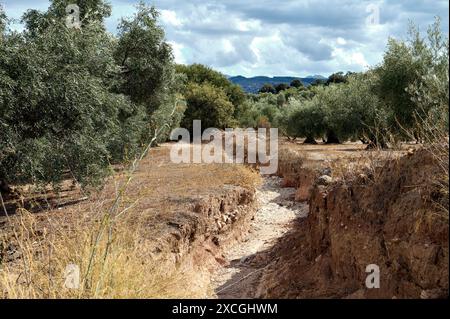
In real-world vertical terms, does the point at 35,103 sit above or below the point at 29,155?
above

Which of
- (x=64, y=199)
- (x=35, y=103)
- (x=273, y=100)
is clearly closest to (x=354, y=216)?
(x=35, y=103)

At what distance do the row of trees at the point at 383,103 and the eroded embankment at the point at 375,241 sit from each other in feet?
2.52

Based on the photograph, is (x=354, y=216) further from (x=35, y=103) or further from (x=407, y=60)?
(x=407, y=60)

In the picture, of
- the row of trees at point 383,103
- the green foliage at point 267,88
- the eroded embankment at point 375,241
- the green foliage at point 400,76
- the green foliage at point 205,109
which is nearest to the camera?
the eroded embankment at point 375,241

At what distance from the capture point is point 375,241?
7078 millimetres

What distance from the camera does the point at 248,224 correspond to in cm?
1586

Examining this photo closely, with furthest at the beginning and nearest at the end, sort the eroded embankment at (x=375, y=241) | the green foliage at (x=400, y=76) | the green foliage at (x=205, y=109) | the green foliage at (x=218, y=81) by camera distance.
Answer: the green foliage at (x=218, y=81)
the green foliage at (x=205, y=109)
the green foliage at (x=400, y=76)
the eroded embankment at (x=375, y=241)

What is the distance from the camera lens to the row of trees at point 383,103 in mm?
9320

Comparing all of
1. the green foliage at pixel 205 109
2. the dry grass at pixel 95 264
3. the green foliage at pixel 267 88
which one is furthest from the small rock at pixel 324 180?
the green foliage at pixel 267 88

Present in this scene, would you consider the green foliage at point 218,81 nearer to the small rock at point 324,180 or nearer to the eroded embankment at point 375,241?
the small rock at point 324,180

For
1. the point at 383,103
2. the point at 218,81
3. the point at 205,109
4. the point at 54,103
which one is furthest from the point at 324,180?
the point at 218,81

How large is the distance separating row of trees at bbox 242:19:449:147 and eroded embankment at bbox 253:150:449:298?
77 centimetres

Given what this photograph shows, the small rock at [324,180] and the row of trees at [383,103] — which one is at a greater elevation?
the row of trees at [383,103]
